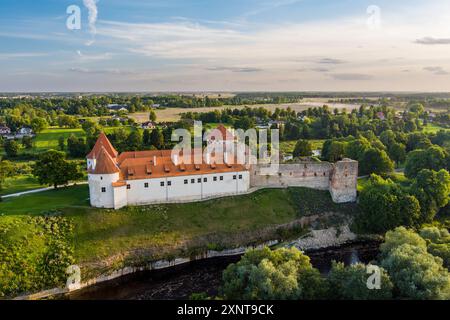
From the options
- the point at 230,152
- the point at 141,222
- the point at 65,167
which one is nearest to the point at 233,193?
the point at 230,152

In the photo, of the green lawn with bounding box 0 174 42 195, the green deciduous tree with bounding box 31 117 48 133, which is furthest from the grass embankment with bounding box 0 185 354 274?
the green deciduous tree with bounding box 31 117 48 133

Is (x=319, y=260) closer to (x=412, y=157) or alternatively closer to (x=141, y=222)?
(x=141, y=222)

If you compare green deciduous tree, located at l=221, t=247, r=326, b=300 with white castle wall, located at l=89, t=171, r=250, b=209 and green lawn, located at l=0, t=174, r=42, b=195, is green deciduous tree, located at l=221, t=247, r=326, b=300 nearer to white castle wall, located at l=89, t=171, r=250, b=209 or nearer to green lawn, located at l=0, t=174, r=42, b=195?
white castle wall, located at l=89, t=171, r=250, b=209

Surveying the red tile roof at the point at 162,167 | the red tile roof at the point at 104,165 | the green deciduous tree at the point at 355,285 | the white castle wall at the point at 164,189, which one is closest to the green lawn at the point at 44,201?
the white castle wall at the point at 164,189

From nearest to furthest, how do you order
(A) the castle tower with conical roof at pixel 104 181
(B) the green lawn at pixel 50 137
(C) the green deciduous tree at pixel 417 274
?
(C) the green deciduous tree at pixel 417 274, (A) the castle tower with conical roof at pixel 104 181, (B) the green lawn at pixel 50 137

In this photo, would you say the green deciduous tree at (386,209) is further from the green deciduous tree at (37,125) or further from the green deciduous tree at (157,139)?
the green deciduous tree at (37,125)
